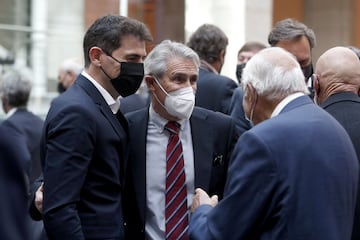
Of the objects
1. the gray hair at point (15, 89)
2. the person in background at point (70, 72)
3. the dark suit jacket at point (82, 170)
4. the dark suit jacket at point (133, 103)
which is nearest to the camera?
the dark suit jacket at point (82, 170)

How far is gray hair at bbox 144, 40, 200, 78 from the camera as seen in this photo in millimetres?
4348

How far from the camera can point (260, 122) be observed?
366 cm

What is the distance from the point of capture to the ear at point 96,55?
4.19 meters

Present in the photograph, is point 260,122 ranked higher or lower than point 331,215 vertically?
higher

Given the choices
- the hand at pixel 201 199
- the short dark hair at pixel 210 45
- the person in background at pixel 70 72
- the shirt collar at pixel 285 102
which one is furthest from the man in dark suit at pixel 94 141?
the person in background at pixel 70 72

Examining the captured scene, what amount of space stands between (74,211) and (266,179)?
979 millimetres

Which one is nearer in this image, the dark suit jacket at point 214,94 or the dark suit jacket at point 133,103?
the dark suit jacket at point 133,103

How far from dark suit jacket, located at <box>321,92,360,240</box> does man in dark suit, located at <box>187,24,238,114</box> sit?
155 cm

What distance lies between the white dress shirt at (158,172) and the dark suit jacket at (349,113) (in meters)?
0.77

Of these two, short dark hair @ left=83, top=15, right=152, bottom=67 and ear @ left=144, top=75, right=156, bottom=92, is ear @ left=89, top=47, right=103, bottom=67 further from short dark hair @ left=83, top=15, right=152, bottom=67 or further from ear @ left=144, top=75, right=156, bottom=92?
ear @ left=144, top=75, right=156, bottom=92

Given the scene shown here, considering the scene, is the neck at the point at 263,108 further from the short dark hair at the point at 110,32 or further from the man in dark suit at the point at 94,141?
the short dark hair at the point at 110,32

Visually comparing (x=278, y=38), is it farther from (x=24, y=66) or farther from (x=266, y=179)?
(x=24, y=66)

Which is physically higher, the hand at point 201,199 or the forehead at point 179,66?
the forehead at point 179,66

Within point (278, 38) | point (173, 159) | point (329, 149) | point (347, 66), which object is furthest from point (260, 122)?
point (278, 38)
